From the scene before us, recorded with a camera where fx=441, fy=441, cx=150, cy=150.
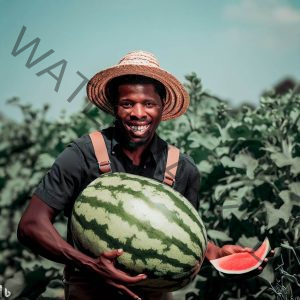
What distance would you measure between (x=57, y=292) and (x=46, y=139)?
3.08 meters

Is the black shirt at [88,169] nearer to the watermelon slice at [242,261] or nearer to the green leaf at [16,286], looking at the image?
the watermelon slice at [242,261]

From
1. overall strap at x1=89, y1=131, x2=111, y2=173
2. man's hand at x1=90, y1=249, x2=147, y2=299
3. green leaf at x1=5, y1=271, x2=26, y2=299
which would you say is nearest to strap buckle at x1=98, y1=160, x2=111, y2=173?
overall strap at x1=89, y1=131, x2=111, y2=173

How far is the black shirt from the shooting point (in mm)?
2270

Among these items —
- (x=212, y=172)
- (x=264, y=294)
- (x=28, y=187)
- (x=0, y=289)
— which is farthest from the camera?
(x=28, y=187)

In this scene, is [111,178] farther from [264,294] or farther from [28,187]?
[28,187]

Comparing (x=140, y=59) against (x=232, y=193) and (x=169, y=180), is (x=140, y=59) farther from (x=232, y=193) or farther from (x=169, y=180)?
(x=232, y=193)

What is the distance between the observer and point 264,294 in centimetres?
317

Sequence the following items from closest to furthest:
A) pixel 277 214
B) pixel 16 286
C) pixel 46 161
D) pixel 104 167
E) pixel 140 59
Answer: pixel 104 167 < pixel 140 59 < pixel 277 214 < pixel 16 286 < pixel 46 161

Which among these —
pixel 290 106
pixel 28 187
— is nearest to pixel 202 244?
pixel 290 106

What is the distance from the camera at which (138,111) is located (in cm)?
243

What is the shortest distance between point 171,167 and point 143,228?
602 mm

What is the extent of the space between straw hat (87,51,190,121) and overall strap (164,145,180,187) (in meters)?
0.45

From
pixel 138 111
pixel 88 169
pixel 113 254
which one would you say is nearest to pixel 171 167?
pixel 138 111

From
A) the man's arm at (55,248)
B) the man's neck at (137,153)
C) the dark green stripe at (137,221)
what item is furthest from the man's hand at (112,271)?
the man's neck at (137,153)
